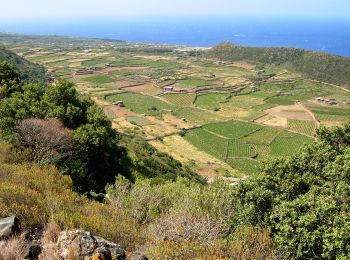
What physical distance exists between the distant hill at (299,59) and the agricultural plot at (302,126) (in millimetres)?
56312

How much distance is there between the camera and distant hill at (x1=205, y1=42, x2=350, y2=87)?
445 feet

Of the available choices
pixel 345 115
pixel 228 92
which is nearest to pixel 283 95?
pixel 228 92

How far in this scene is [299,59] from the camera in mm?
154125

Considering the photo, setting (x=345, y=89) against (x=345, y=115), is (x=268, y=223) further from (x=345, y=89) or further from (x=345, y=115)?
(x=345, y=89)

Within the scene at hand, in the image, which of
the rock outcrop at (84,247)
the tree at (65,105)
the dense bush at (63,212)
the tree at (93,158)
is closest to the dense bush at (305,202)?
the dense bush at (63,212)

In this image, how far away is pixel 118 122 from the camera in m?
74.8

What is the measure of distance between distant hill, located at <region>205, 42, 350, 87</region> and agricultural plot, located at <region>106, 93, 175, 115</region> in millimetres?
72237

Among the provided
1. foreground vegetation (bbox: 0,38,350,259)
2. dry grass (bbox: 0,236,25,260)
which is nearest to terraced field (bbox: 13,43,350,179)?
foreground vegetation (bbox: 0,38,350,259)

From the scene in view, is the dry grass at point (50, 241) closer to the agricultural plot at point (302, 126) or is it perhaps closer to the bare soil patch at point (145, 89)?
the agricultural plot at point (302, 126)

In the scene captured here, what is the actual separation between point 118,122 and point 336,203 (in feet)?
208

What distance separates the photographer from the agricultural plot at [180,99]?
94825mm

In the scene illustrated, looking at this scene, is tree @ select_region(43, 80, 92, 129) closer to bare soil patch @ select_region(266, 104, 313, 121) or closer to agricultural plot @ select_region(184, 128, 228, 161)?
agricultural plot @ select_region(184, 128, 228, 161)

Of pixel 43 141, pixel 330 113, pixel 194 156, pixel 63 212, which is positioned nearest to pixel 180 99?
pixel 330 113

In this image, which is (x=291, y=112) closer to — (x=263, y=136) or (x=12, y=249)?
(x=263, y=136)
